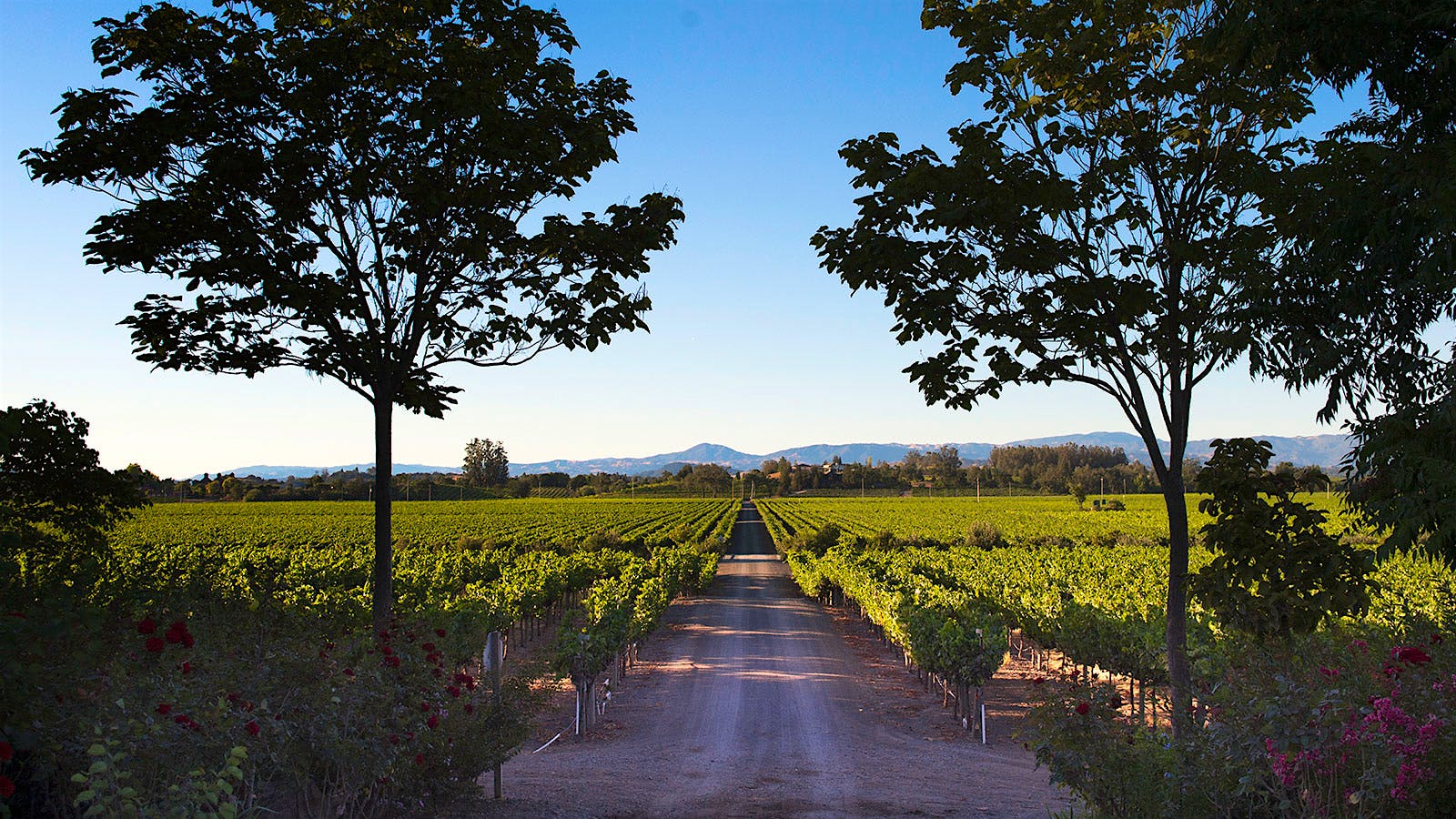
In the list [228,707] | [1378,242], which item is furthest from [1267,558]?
[228,707]

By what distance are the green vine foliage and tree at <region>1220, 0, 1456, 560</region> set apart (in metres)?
0.57

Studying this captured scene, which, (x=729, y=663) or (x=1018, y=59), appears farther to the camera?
(x=729, y=663)

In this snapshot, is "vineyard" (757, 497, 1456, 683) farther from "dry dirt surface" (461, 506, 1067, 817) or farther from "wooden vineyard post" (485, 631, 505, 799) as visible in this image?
"wooden vineyard post" (485, 631, 505, 799)

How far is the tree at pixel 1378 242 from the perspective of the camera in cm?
615

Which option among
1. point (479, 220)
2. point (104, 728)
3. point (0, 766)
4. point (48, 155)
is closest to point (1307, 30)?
point (479, 220)

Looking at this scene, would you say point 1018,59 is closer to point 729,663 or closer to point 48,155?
point 48,155

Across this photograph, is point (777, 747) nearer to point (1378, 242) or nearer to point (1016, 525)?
point (1378, 242)

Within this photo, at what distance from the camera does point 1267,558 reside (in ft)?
26.6

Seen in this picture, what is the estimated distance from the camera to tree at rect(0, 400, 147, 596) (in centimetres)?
909

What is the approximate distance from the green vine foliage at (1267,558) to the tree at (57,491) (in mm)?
11166

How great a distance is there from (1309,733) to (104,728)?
6.16 meters

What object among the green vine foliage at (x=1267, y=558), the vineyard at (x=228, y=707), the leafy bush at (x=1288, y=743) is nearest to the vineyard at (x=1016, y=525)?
the green vine foliage at (x=1267, y=558)

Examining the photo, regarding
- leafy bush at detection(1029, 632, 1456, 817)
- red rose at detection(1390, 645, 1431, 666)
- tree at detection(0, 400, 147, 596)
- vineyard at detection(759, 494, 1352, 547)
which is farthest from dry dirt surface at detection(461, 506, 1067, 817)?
vineyard at detection(759, 494, 1352, 547)

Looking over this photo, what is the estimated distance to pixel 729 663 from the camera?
20.0 meters
